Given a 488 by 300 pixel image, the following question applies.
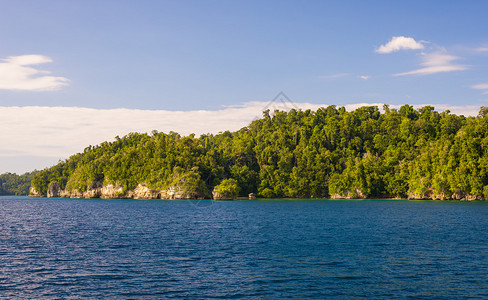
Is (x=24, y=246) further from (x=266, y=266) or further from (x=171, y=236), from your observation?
(x=266, y=266)

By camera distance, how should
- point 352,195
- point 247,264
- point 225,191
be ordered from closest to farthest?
point 247,264 < point 225,191 < point 352,195

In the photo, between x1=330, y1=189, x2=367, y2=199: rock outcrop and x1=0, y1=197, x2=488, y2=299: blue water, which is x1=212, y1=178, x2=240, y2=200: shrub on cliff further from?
x1=0, y1=197, x2=488, y2=299: blue water

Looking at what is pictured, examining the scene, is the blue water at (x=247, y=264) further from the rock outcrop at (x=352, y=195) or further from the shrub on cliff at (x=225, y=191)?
the rock outcrop at (x=352, y=195)

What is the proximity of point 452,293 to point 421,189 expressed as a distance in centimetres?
14597

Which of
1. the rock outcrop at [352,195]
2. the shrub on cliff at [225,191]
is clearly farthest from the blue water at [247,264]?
the rock outcrop at [352,195]

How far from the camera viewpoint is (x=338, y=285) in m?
30.6

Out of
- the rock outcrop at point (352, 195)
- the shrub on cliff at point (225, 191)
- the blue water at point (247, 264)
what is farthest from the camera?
the shrub on cliff at point (225, 191)

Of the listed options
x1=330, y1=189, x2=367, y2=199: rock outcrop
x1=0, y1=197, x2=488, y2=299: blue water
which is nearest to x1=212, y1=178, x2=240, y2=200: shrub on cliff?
x1=330, y1=189, x2=367, y2=199: rock outcrop

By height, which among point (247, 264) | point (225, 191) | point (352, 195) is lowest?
point (352, 195)

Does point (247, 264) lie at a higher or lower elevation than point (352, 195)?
higher

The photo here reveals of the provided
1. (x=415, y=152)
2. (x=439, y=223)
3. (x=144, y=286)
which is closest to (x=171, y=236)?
(x=144, y=286)

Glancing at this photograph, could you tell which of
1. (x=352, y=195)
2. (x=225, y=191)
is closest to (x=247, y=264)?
(x=225, y=191)

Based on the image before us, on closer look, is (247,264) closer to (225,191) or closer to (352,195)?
(225,191)

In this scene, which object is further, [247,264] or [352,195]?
[352,195]
